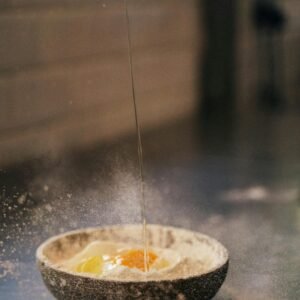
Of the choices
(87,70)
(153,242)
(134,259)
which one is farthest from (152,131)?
(134,259)

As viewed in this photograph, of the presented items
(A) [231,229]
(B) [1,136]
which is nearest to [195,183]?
(A) [231,229]

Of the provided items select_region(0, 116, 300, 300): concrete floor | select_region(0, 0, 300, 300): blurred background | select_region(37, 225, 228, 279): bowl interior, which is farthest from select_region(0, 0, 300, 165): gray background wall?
select_region(37, 225, 228, 279): bowl interior

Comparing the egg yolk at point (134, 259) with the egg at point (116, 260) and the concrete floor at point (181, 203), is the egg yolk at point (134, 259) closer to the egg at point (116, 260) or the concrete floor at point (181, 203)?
the egg at point (116, 260)

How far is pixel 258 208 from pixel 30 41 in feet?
4.49

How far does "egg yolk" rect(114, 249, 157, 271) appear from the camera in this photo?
1.41 m

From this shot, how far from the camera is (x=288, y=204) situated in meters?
2.32

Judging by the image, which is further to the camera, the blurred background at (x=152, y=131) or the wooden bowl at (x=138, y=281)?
the blurred background at (x=152, y=131)

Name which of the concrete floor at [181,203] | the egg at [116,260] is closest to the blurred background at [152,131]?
the concrete floor at [181,203]

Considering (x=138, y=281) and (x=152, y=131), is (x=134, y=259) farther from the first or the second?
(x=152, y=131)

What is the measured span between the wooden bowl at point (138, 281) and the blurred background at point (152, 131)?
0.10 metres

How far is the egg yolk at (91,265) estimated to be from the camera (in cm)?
141

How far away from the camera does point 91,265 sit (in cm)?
142

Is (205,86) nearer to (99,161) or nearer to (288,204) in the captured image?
(99,161)

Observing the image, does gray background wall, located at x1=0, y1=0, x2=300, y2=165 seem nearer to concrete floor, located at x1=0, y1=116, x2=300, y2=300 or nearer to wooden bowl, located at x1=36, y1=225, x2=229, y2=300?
concrete floor, located at x1=0, y1=116, x2=300, y2=300
